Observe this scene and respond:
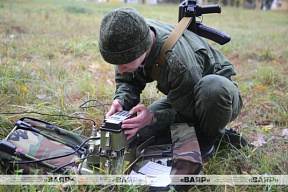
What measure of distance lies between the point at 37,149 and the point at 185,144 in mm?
1165

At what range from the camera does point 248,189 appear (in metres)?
2.15

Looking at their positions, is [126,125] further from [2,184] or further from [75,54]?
[75,54]

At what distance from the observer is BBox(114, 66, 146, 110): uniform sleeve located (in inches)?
105

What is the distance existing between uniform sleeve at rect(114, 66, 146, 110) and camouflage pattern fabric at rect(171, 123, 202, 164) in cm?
51

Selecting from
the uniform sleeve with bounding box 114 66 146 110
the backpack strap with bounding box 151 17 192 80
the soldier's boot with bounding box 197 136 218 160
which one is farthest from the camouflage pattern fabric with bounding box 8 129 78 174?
the soldier's boot with bounding box 197 136 218 160

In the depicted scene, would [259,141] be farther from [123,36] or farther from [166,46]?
[123,36]

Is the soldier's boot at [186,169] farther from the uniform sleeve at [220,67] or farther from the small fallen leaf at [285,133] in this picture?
the small fallen leaf at [285,133]

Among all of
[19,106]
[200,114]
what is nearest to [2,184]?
[19,106]

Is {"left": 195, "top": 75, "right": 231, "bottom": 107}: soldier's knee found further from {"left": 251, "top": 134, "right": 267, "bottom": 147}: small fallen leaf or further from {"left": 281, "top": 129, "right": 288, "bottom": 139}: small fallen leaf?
{"left": 281, "top": 129, "right": 288, "bottom": 139}: small fallen leaf

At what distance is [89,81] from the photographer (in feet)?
12.1

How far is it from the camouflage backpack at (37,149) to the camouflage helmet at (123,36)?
2.63 feet

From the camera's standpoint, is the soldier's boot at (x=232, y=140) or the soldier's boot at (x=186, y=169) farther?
the soldier's boot at (x=232, y=140)

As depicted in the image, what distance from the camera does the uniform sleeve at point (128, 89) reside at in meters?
2.68

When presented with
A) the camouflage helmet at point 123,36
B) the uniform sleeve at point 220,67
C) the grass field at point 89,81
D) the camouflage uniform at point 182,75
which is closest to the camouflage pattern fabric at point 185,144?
the camouflage uniform at point 182,75
